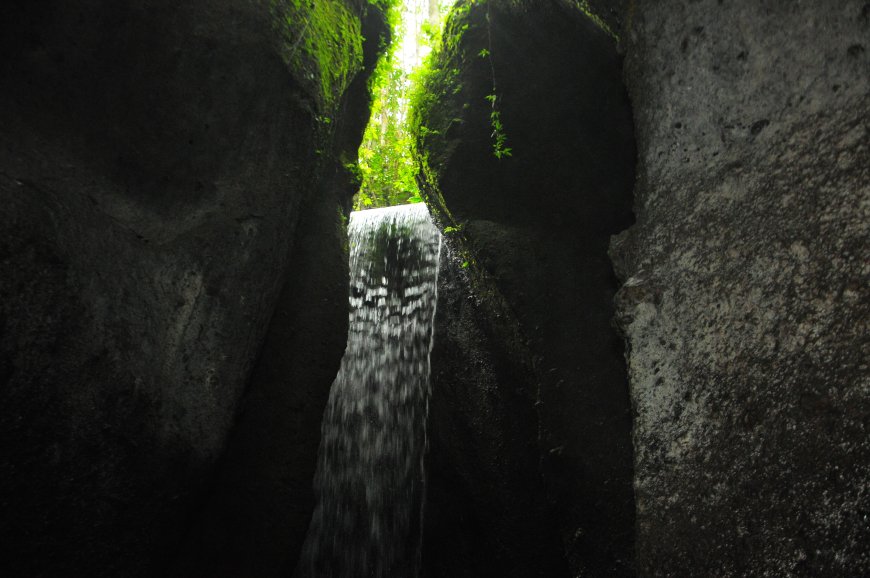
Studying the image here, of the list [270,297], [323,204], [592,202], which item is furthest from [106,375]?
[592,202]

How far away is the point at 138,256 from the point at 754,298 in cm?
298

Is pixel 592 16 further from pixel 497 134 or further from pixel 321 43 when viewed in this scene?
pixel 321 43

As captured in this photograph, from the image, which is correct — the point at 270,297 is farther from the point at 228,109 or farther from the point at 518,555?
the point at 518,555

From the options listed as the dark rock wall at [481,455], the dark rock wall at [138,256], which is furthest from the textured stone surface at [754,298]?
the dark rock wall at [138,256]

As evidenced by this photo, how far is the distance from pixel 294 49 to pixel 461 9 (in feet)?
6.11

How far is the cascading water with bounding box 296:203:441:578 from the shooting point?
220 inches

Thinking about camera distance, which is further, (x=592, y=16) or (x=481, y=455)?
(x=481, y=455)

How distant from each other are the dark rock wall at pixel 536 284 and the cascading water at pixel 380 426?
0.75 meters

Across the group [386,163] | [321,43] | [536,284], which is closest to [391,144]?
[386,163]

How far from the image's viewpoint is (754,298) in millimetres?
2131

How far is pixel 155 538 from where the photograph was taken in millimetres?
3020

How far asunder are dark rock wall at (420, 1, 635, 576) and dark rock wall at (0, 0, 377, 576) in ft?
4.51

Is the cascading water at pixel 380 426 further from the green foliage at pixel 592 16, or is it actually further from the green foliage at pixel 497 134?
the green foliage at pixel 592 16

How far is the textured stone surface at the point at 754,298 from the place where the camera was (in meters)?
1.75
